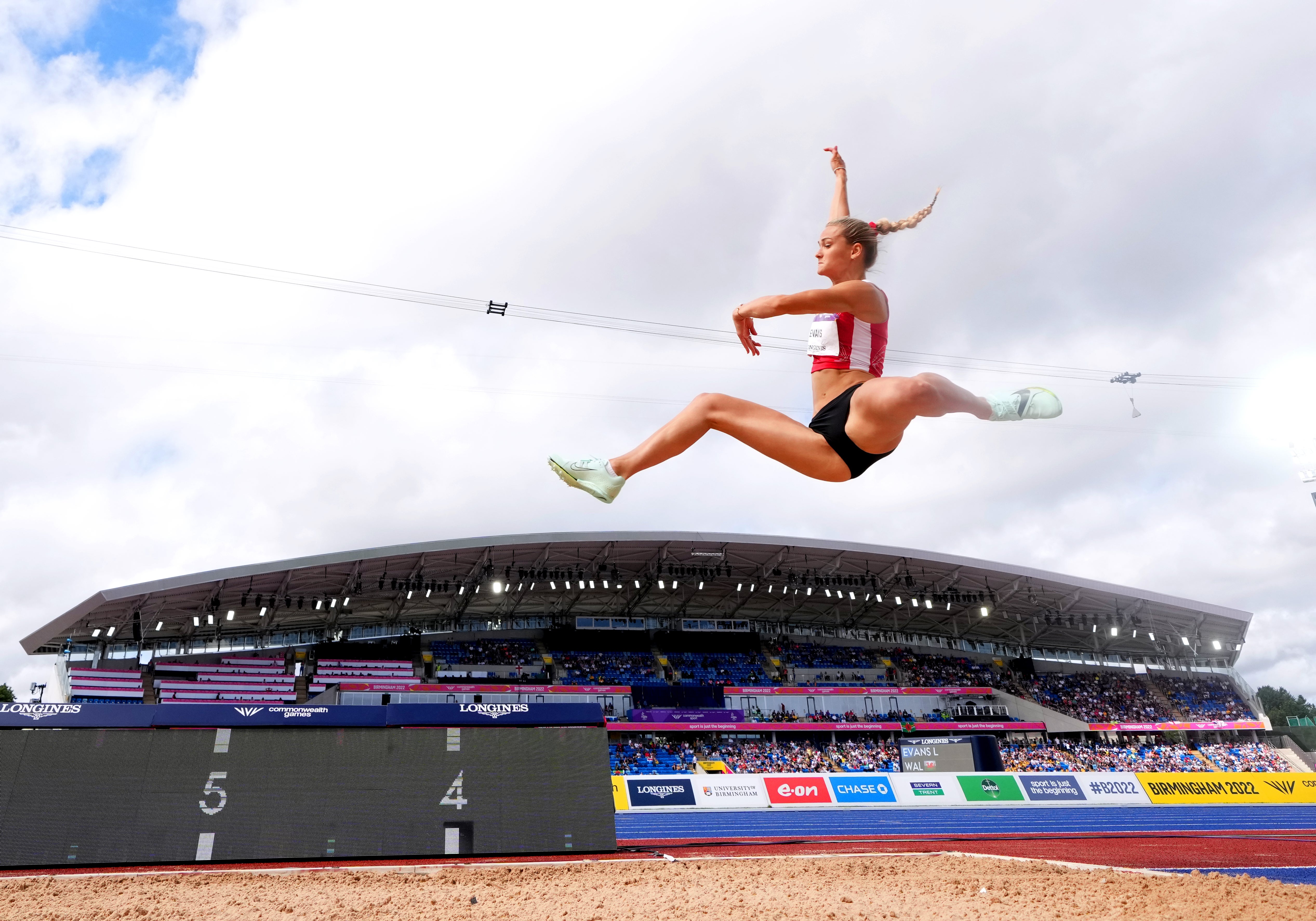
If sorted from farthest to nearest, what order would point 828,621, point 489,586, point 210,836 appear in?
point 828,621 → point 489,586 → point 210,836

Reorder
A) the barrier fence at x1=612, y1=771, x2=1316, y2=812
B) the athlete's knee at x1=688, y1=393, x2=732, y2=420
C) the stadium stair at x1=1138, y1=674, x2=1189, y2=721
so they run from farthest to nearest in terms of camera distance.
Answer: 1. the stadium stair at x1=1138, y1=674, x2=1189, y2=721
2. the barrier fence at x1=612, y1=771, x2=1316, y2=812
3. the athlete's knee at x1=688, y1=393, x2=732, y2=420

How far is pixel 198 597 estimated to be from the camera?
1516 inches

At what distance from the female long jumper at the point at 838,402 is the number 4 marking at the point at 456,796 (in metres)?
10.4

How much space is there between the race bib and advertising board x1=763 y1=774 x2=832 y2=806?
80.2 ft

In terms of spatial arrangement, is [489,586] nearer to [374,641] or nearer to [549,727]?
[374,641]

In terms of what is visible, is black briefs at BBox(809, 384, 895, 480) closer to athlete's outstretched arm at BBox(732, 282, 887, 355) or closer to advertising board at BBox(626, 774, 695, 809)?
athlete's outstretched arm at BBox(732, 282, 887, 355)

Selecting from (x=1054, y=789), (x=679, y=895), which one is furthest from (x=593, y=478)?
(x=1054, y=789)

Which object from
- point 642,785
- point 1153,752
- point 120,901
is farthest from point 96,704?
point 1153,752

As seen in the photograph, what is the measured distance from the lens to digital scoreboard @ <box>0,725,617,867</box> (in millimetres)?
12117

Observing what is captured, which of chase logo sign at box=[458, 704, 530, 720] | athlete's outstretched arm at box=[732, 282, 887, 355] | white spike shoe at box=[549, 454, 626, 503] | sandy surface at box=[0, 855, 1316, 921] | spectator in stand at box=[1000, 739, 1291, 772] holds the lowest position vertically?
sandy surface at box=[0, 855, 1316, 921]

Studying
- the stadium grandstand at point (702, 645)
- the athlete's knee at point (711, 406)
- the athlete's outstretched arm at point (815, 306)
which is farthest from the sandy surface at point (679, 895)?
the stadium grandstand at point (702, 645)

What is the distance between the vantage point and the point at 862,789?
26.9 metres

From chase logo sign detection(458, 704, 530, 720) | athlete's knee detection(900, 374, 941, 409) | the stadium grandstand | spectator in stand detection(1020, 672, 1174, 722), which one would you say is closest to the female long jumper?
athlete's knee detection(900, 374, 941, 409)

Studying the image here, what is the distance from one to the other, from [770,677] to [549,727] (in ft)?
112
